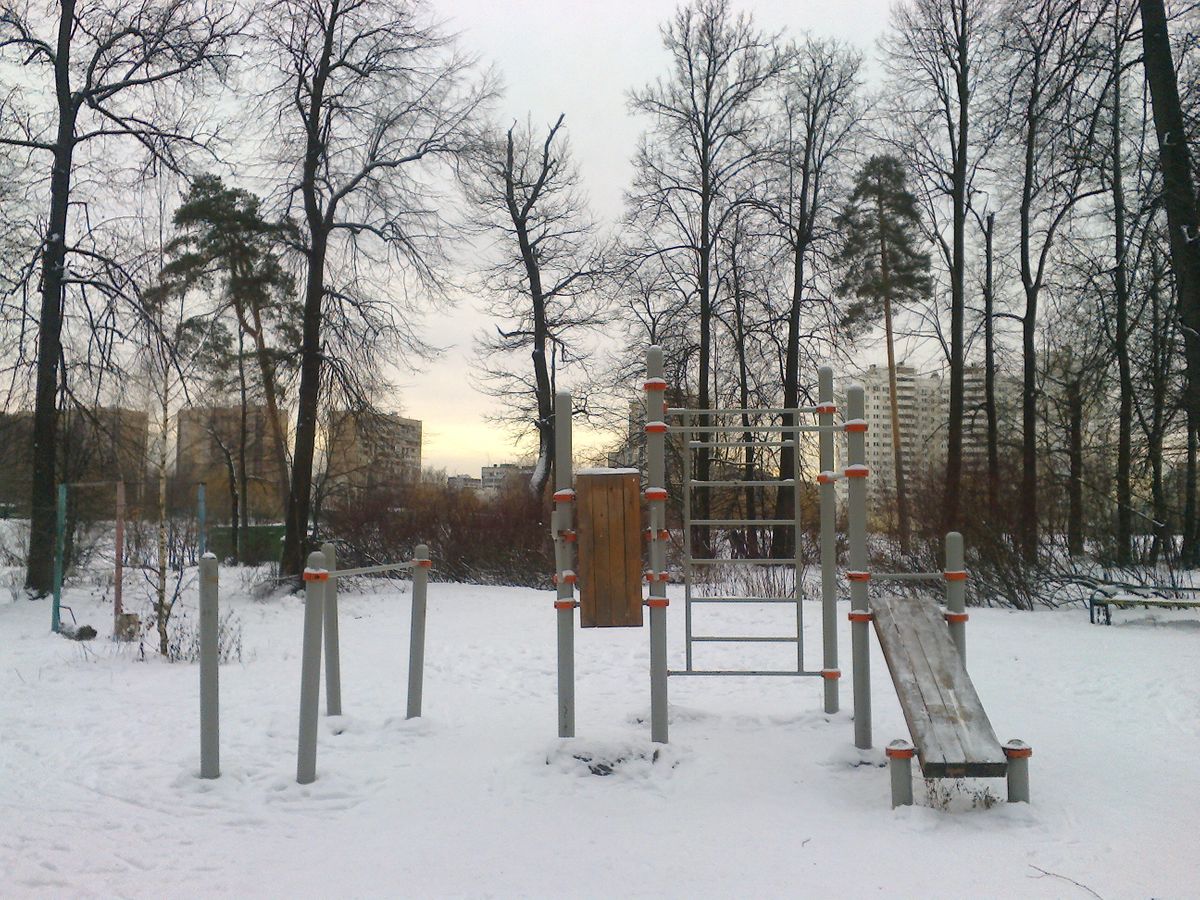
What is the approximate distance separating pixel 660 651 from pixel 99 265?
11.6 m

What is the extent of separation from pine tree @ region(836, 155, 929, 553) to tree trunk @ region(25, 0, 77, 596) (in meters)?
14.0

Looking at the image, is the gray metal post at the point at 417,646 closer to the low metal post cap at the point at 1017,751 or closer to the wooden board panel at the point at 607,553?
the wooden board panel at the point at 607,553

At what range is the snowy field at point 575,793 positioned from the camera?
367 cm

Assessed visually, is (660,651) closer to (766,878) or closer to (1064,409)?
(766,878)

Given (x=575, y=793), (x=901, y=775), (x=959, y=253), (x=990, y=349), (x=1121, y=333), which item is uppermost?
(x=959, y=253)

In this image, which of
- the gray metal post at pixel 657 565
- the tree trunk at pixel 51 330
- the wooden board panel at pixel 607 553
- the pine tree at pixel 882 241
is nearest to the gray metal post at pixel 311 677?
the wooden board panel at pixel 607 553

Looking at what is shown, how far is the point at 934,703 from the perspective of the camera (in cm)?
468

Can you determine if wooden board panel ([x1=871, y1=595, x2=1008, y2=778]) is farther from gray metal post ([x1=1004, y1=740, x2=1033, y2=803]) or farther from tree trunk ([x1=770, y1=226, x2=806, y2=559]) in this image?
tree trunk ([x1=770, y1=226, x2=806, y2=559])

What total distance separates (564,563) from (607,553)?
0.27m

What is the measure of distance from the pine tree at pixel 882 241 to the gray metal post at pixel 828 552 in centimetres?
1315

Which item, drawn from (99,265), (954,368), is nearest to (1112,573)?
(954,368)

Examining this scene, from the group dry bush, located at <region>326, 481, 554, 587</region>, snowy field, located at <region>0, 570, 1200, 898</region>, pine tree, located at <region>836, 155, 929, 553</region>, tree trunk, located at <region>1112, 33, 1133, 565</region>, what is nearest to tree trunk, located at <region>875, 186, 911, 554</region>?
pine tree, located at <region>836, 155, 929, 553</region>

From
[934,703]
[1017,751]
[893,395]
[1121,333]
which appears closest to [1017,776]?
[1017,751]

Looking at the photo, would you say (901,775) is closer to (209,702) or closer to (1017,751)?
(1017,751)
